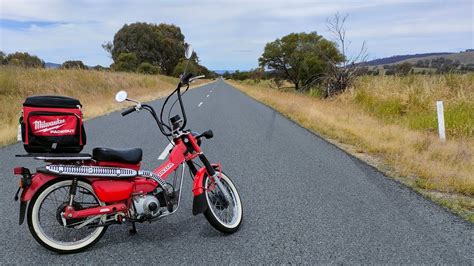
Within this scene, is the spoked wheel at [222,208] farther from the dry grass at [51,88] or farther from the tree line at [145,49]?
the tree line at [145,49]

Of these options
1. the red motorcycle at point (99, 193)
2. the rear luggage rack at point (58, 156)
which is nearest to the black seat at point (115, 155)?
the red motorcycle at point (99, 193)

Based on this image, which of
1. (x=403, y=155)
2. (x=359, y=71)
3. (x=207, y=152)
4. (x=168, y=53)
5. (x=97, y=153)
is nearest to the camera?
(x=97, y=153)

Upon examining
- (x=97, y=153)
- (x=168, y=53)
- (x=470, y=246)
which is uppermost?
(x=168, y=53)

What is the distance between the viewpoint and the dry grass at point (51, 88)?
1274cm

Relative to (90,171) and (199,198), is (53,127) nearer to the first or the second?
(90,171)

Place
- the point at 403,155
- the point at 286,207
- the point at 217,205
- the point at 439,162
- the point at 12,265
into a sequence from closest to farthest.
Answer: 1. the point at 12,265
2. the point at 217,205
3. the point at 286,207
4. the point at 439,162
5. the point at 403,155

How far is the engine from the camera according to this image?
3.65 m

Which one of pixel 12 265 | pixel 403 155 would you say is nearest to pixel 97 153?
pixel 12 265

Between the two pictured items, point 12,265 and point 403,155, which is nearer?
point 12,265

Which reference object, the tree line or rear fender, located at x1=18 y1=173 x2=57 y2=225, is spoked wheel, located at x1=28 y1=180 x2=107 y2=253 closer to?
rear fender, located at x1=18 y1=173 x2=57 y2=225

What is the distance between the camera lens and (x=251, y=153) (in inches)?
313

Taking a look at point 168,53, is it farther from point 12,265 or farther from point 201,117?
point 12,265

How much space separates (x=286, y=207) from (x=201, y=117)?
32.1 ft

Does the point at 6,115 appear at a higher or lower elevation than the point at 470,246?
higher
